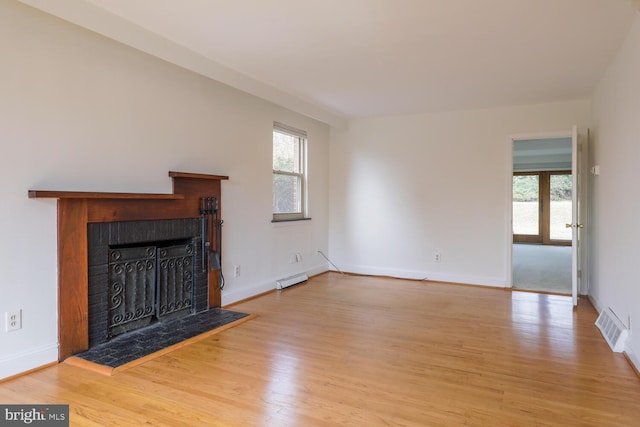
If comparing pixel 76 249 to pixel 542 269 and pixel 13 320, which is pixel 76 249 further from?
pixel 542 269

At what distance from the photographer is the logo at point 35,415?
206cm

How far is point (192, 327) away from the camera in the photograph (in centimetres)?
348

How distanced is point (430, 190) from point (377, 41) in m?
3.05

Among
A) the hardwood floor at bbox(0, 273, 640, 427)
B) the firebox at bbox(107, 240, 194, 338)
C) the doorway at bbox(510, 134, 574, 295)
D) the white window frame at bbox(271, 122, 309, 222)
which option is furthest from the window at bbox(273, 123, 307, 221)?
the doorway at bbox(510, 134, 574, 295)

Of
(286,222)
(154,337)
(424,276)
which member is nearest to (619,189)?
(424,276)

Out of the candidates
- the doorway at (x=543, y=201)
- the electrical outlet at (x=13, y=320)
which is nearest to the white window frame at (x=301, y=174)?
the electrical outlet at (x=13, y=320)

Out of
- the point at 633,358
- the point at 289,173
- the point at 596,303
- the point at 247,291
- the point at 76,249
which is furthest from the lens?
the point at 289,173

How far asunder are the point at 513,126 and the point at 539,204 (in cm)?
697

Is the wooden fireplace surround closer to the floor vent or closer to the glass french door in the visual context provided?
the floor vent

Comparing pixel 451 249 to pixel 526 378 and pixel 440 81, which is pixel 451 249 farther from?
pixel 526 378

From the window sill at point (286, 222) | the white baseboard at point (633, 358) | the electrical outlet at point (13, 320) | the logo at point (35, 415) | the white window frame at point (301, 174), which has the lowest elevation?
the logo at point (35, 415)

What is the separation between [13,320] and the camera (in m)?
2.55

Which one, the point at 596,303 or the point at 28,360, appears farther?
the point at 596,303

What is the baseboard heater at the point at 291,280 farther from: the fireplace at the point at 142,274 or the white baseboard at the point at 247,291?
the fireplace at the point at 142,274
